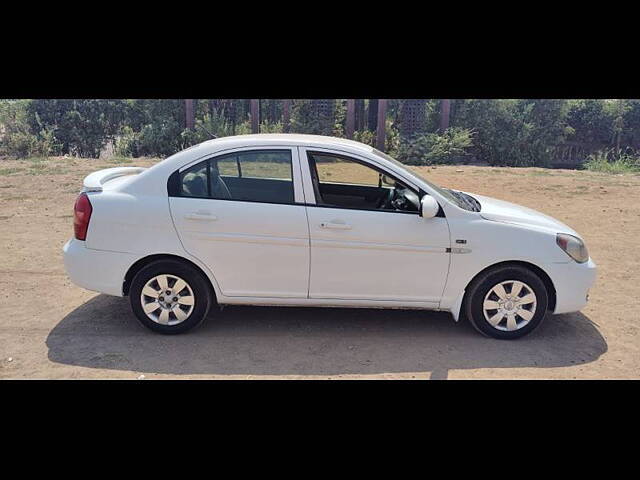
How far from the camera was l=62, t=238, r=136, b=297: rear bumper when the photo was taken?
4828 mm

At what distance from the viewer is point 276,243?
4785mm

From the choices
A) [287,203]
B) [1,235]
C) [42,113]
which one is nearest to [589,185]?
[287,203]

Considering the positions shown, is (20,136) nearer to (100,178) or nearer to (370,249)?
(100,178)

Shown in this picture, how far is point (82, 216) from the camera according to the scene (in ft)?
15.9

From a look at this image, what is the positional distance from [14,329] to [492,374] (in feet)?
13.9

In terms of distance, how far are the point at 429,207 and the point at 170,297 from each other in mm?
2409

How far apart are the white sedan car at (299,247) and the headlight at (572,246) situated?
0.04 feet

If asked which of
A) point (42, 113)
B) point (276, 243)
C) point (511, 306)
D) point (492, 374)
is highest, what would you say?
point (42, 113)

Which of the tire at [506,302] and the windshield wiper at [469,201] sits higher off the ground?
the windshield wiper at [469,201]

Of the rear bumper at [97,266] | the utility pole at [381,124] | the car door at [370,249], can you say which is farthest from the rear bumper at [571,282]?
the utility pole at [381,124]

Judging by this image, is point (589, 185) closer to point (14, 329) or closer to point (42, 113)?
point (14, 329)

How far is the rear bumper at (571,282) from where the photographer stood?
489cm

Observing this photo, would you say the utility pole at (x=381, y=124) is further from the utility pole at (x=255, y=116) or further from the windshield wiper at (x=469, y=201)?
the windshield wiper at (x=469, y=201)

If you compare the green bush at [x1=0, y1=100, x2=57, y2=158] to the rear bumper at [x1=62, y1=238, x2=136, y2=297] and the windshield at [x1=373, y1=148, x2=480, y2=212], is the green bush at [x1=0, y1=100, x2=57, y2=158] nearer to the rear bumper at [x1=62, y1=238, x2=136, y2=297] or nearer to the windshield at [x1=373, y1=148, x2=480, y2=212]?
the rear bumper at [x1=62, y1=238, x2=136, y2=297]
